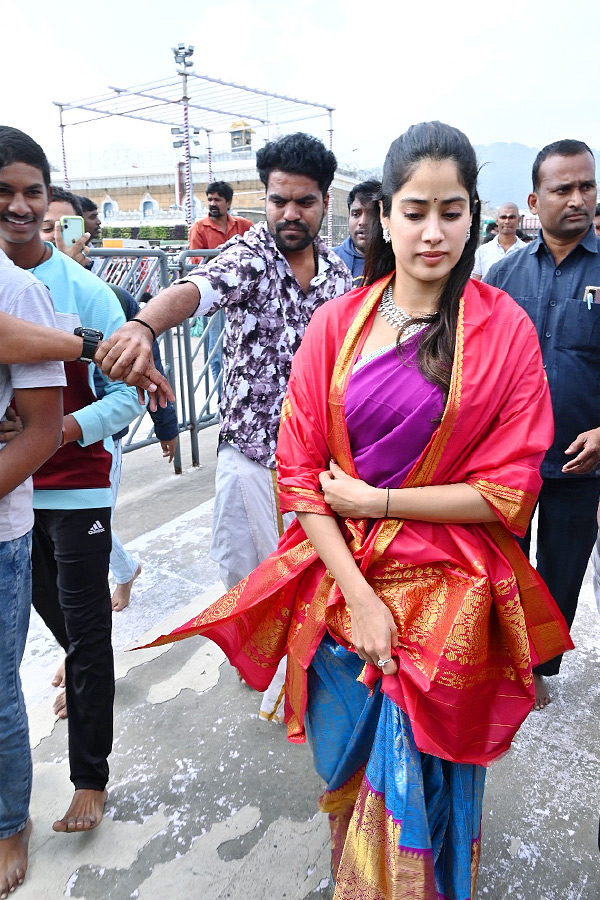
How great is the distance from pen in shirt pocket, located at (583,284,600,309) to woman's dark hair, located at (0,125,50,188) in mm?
1786

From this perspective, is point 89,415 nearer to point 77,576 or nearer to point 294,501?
point 77,576

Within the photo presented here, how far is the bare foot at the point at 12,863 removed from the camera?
67.3 inches

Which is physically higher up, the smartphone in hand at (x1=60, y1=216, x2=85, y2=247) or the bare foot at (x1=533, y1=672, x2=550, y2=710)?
the smartphone in hand at (x1=60, y1=216, x2=85, y2=247)

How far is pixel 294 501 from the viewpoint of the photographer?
1.45 metres

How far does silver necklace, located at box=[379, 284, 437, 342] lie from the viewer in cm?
142

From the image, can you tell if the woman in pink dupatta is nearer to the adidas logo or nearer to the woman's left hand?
the woman's left hand

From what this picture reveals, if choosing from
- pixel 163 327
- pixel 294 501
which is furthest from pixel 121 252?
pixel 294 501

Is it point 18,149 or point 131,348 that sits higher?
point 18,149

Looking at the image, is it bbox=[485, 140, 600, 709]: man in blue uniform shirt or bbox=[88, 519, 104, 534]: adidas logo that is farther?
bbox=[485, 140, 600, 709]: man in blue uniform shirt

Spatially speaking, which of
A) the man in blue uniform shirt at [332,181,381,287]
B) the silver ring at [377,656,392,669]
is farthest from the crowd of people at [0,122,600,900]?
the man in blue uniform shirt at [332,181,381,287]

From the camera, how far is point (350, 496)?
1380mm

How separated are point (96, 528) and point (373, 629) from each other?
0.96m

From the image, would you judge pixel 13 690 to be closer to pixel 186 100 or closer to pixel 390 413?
pixel 390 413

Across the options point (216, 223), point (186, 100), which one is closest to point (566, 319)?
point (216, 223)
